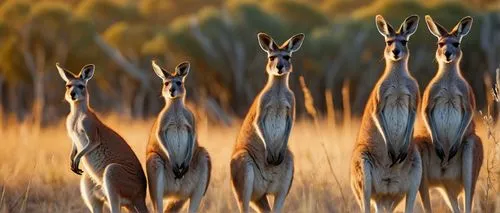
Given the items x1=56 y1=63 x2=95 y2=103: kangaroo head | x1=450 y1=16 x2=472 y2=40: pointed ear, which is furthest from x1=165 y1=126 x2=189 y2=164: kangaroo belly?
x1=450 y1=16 x2=472 y2=40: pointed ear

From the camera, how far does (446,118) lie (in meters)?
8.40

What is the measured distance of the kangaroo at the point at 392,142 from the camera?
8188 mm

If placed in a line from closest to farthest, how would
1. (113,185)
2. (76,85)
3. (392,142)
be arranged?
(113,185)
(392,142)
(76,85)

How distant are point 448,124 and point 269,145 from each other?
1.49 meters

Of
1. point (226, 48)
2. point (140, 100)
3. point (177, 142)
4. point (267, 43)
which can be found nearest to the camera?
point (177, 142)

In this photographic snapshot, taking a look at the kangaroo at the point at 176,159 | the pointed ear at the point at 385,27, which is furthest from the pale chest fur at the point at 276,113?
the pointed ear at the point at 385,27

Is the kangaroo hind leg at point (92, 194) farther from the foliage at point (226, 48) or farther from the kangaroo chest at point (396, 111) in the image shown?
the foliage at point (226, 48)

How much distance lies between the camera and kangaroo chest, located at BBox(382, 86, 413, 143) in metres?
8.27

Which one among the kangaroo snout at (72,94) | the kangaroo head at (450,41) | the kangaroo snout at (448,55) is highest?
the kangaroo head at (450,41)

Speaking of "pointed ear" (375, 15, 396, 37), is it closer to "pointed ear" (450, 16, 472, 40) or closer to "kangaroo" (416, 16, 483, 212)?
"kangaroo" (416, 16, 483, 212)

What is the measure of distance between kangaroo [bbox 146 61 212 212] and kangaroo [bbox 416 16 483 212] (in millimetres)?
1833

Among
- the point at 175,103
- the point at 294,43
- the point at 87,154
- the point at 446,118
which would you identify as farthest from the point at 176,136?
the point at 446,118

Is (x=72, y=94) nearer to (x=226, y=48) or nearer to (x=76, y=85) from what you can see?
(x=76, y=85)

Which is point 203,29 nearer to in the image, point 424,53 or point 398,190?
point 424,53
